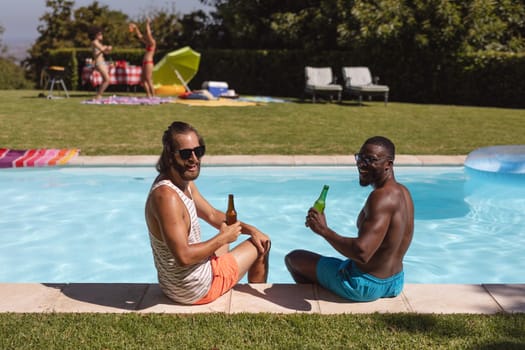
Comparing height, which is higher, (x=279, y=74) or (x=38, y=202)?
(x=279, y=74)

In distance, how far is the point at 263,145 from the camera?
35.9 feet

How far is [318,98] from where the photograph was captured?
74.1ft

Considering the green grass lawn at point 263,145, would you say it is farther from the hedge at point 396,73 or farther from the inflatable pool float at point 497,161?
the hedge at point 396,73

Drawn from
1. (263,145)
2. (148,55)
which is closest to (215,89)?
(148,55)

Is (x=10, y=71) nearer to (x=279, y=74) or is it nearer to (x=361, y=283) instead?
(x=279, y=74)

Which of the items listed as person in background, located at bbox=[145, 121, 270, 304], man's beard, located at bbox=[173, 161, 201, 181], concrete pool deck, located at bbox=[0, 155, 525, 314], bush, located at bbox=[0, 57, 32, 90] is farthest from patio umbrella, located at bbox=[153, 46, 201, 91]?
man's beard, located at bbox=[173, 161, 201, 181]

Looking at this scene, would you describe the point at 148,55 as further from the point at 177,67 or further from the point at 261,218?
the point at 261,218

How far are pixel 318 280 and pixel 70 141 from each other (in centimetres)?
820

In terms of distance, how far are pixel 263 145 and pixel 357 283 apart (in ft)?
23.6

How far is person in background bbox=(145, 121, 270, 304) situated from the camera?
3.54 meters

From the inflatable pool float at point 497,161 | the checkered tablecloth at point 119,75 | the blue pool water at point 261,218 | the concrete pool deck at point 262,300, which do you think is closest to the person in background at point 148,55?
the checkered tablecloth at point 119,75

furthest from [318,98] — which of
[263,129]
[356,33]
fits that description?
[263,129]

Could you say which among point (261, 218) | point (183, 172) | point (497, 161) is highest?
point (183, 172)

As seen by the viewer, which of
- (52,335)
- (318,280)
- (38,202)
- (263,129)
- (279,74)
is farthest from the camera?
(279,74)
